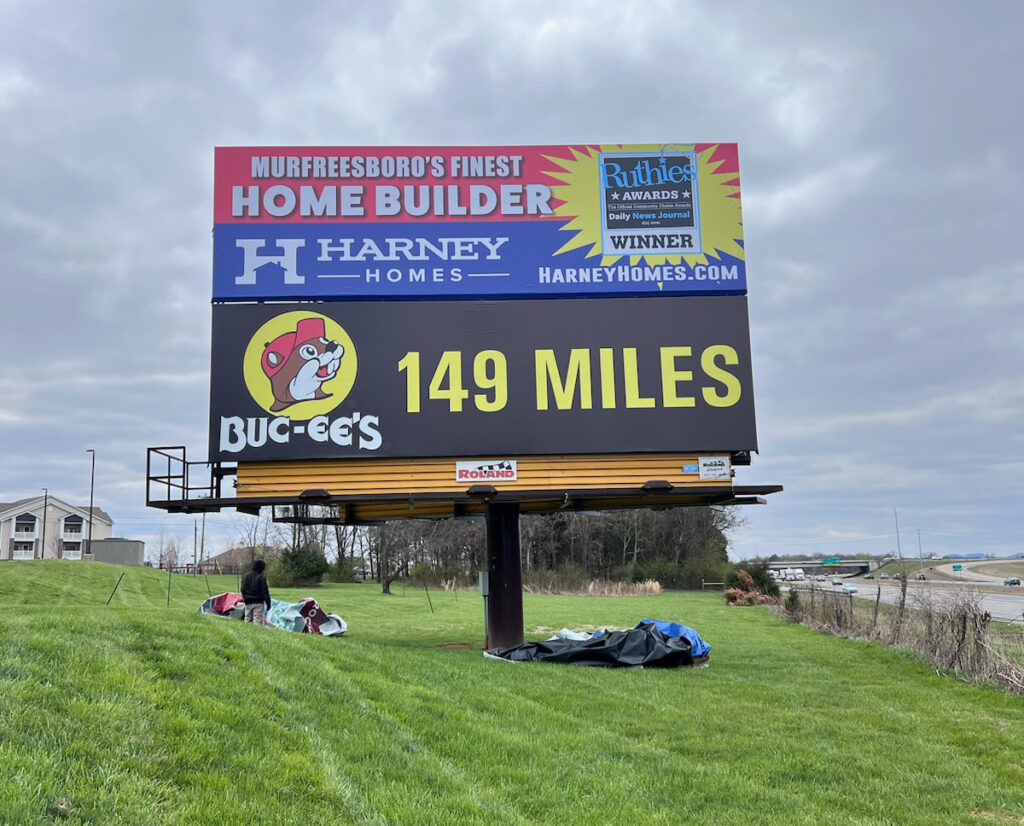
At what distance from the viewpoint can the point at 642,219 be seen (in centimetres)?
1723

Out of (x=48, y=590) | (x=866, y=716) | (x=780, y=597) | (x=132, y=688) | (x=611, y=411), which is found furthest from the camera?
(x=780, y=597)

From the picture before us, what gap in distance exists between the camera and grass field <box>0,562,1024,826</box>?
18.5 feet

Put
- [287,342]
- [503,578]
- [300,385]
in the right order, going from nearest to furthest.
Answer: [300,385], [287,342], [503,578]

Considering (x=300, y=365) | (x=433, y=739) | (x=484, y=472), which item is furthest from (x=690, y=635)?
(x=300, y=365)

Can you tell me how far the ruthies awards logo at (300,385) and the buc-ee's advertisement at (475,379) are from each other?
2cm

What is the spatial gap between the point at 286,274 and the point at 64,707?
11.6 metres

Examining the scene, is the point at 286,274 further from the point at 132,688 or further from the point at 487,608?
the point at 132,688

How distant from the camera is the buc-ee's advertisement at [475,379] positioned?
16172 mm

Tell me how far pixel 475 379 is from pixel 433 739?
9207 mm

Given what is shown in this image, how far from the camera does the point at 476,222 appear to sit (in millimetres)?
17125

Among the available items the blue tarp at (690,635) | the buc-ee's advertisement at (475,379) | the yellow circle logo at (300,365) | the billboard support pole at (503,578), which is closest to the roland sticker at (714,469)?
the buc-ee's advertisement at (475,379)

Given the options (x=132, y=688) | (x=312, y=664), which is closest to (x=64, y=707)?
(x=132, y=688)

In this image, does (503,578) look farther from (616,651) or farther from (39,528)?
(39,528)

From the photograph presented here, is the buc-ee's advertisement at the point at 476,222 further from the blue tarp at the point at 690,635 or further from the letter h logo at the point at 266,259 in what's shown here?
the blue tarp at the point at 690,635
